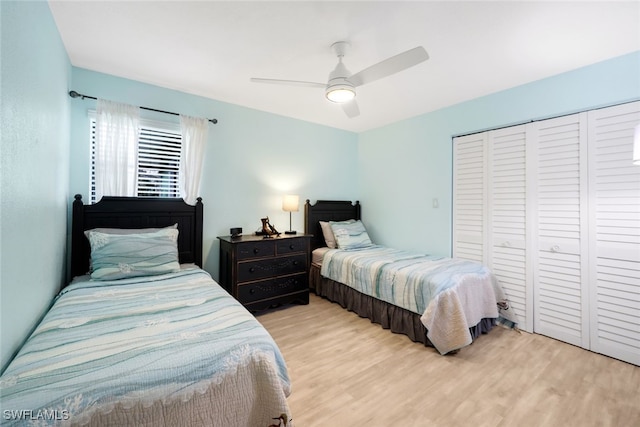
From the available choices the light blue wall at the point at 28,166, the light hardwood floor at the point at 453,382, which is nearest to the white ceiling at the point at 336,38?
the light blue wall at the point at 28,166

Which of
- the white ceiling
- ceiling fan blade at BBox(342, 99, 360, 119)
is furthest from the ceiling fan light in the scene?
the white ceiling

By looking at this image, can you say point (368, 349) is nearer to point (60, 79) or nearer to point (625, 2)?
point (625, 2)

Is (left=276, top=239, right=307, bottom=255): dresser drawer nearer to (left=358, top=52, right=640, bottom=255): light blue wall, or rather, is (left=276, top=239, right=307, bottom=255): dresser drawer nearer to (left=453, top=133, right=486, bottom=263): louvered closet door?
(left=358, top=52, right=640, bottom=255): light blue wall

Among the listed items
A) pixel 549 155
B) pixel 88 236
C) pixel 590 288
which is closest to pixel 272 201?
pixel 88 236

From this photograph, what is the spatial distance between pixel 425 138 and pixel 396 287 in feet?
6.88

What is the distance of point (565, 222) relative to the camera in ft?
7.95

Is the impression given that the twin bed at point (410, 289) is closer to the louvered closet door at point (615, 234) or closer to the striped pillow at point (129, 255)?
the louvered closet door at point (615, 234)

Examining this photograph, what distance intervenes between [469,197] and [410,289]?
1436 mm

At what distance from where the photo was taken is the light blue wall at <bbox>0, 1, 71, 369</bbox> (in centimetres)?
110

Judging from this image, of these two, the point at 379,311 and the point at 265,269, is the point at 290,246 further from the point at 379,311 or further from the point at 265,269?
the point at 379,311

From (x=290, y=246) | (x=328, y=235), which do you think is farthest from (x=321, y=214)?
(x=290, y=246)

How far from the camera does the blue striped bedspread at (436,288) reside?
7.18ft

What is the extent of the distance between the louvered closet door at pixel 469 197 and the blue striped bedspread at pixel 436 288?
1.00 ft

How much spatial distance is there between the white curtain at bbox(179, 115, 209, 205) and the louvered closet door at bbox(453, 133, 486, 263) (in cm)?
304
